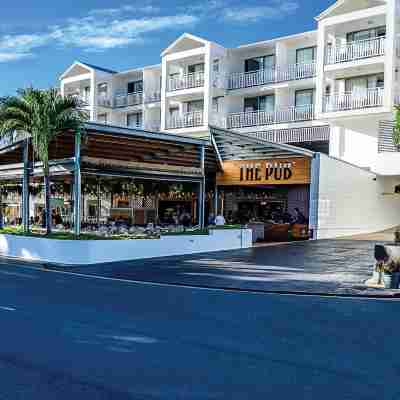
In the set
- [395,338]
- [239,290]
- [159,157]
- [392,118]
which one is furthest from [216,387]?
[392,118]

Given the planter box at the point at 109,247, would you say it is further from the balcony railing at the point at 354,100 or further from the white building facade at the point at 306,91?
the balcony railing at the point at 354,100

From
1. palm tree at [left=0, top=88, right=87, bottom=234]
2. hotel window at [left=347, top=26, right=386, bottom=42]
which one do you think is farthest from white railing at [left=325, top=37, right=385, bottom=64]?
palm tree at [left=0, top=88, right=87, bottom=234]

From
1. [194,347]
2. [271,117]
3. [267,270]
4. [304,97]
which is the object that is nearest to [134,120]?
[271,117]

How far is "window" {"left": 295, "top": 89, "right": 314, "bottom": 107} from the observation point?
34.8m

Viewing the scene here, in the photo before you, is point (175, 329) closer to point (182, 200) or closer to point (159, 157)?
point (159, 157)

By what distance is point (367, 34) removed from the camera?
31.7 meters

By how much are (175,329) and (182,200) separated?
88.2 feet

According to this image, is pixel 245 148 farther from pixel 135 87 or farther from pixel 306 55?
pixel 135 87

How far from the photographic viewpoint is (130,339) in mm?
7164

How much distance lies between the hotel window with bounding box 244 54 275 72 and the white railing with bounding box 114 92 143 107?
9.94 metres

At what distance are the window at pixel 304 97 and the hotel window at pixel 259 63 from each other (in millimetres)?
2831

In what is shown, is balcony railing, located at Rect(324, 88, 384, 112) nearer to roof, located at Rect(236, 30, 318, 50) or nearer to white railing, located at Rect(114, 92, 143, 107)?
roof, located at Rect(236, 30, 318, 50)

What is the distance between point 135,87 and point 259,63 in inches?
498

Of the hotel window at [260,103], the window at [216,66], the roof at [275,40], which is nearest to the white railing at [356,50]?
the roof at [275,40]
